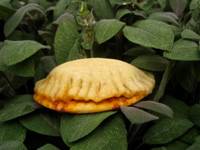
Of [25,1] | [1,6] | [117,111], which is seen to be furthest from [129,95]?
[25,1]

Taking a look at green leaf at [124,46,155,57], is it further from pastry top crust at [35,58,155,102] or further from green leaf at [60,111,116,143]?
green leaf at [60,111,116,143]

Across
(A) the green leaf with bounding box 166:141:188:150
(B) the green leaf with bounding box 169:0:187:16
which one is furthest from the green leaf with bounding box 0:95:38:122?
(B) the green leaf with bounding box 169:0:187:16

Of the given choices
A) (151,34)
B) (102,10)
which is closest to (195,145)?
(151,34)

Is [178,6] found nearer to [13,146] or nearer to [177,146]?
[177,146]

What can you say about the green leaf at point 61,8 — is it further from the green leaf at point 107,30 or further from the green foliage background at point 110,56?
the green leaf at point 107,30

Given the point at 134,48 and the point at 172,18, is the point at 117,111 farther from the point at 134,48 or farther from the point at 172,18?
the point at 172,18

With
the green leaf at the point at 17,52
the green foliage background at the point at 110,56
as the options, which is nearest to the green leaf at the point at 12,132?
the green foliage background at the point at 110,56
